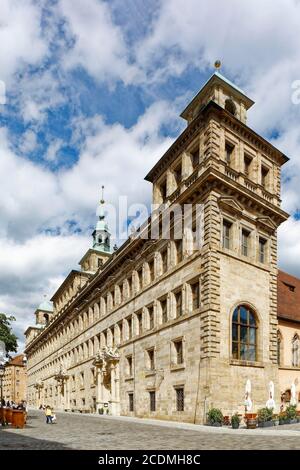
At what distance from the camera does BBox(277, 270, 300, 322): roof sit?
3844 centimetres

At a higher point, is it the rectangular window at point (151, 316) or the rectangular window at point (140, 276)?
the rectangular window at point (140, 276)

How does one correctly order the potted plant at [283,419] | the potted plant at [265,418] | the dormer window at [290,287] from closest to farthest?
the potted plant at [265,418] → the potted plant at [283,419] → the dormer window at [290,287]

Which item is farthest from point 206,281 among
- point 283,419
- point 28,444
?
point 28,444

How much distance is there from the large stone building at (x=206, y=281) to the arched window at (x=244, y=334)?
60mm

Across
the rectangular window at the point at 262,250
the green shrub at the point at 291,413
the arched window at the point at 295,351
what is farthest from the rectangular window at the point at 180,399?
the arched window at the point at 295,351

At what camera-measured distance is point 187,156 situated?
33125 millimetres

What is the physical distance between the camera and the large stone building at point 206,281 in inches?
1075

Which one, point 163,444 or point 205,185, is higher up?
point 205,185

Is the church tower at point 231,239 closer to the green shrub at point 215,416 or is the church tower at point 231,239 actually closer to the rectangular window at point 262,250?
the rectangular window at point 262,250

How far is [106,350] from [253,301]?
17492 millimetres

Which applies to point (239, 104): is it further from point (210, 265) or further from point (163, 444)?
point (163, 444)

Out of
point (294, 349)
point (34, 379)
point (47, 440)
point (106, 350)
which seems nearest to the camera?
point (47, 440)

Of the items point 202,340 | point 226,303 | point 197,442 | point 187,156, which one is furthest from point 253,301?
point 197,442

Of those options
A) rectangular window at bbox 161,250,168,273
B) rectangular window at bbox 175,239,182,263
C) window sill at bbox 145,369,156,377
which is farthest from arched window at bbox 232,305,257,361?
window sill at bbox 145,369,156,377
